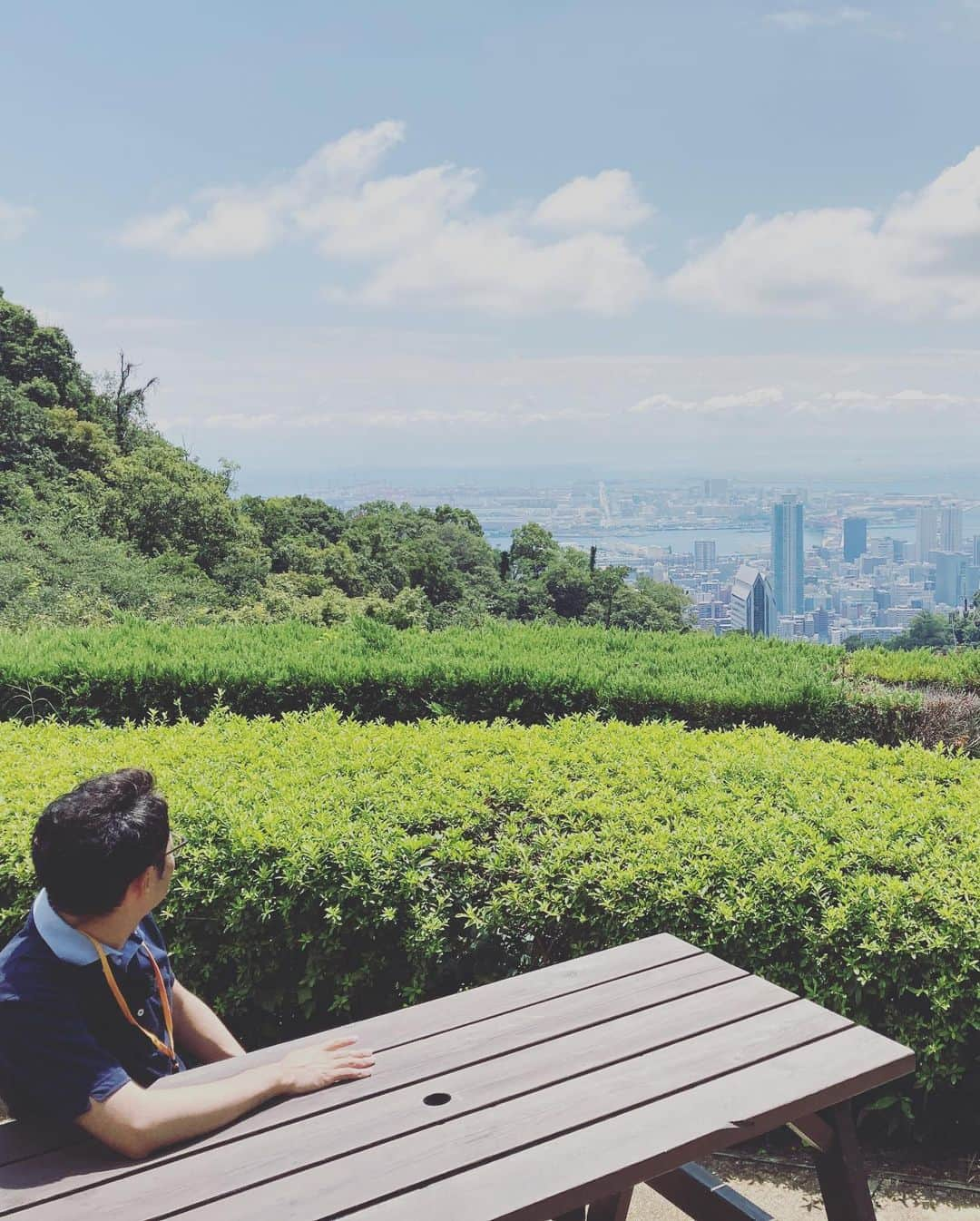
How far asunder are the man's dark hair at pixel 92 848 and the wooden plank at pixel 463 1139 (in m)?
0.49

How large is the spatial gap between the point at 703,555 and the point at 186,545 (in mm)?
70492

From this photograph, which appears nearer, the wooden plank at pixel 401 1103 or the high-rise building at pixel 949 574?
the wooden plank at pixel 401 1103

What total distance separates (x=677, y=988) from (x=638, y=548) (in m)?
98.3

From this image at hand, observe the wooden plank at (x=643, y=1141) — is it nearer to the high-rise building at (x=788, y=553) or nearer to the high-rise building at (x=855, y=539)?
the high-rise building at (x=788, y=553)

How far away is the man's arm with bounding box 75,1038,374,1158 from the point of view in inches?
68.5

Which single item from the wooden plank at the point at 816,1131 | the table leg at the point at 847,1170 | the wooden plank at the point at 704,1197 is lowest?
the wooden plank at the point at 704,1197

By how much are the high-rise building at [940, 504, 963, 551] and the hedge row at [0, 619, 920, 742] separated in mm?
116473

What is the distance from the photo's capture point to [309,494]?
40.3 meters

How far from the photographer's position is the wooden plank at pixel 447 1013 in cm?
182

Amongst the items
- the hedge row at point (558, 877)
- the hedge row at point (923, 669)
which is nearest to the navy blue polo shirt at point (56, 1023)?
the hedge row at point (558, 877)

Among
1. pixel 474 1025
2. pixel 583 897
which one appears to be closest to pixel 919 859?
pixel 583 897

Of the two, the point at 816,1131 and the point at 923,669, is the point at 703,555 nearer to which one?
the point at 923,669

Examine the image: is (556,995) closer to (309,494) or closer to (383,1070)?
(383,1070)

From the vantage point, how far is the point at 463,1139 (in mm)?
1746
